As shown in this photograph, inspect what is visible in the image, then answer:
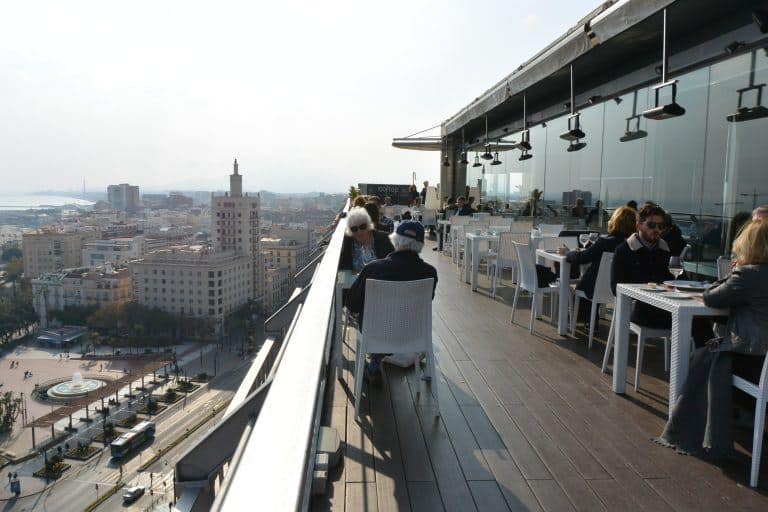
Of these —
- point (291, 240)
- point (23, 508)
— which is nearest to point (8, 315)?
point (291, 240)

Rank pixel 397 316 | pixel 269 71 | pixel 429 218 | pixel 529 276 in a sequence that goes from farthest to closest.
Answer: pixel 269 71, pixel 429 218, pixel 529 276, pixel 397 316

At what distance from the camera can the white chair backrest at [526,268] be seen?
507 cm

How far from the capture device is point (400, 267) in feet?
10.6

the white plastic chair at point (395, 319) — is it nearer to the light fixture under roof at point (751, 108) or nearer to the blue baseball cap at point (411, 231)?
the blue baseball cap at point (411, 231)

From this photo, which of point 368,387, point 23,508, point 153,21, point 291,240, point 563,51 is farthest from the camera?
point 291,240

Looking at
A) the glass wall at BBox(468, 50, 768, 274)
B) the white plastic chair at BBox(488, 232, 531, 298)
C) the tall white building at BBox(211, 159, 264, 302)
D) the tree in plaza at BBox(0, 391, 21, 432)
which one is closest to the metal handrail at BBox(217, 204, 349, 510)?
the glass wall at BBox(468, 50, 768, 274)

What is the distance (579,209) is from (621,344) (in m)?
5.82

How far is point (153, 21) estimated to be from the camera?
23438 mm

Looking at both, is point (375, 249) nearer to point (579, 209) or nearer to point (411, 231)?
point (411, 231)

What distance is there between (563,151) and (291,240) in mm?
29247

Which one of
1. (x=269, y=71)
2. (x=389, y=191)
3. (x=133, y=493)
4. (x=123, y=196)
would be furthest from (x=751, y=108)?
(x=123, y=196)

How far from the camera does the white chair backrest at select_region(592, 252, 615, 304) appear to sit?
4.29 meters

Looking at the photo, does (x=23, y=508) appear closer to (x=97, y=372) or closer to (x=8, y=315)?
(x=97, y=372)

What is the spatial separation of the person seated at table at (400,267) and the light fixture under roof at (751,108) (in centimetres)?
396
